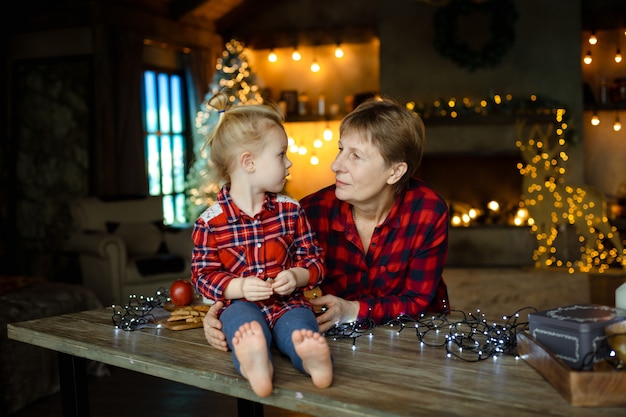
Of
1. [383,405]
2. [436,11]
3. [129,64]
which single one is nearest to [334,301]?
[383,405]

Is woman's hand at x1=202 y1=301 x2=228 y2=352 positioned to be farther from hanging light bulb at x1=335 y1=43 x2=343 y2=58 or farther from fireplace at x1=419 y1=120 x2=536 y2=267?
hanging light bulb at x1=335 y1=43 x2=343 y2=58

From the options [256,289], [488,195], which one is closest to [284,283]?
[256,289]

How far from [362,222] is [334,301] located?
37cm

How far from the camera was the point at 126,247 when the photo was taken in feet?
17.4

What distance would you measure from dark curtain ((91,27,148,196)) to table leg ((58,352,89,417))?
4409 mm

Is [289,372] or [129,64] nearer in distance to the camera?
[289,372]

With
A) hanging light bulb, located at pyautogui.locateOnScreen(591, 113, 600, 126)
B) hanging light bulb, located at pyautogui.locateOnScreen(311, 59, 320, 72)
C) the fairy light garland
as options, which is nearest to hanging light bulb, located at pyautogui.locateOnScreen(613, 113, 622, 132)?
hanging light bulb, located at pyautogui.locateOnScreen(591, 113, 600, 126)

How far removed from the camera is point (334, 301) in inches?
71.4

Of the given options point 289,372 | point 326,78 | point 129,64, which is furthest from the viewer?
point 326,78

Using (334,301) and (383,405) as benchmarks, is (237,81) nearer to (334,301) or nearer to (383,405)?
(334,301)

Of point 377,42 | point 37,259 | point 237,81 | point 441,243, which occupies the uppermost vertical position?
point 377,42

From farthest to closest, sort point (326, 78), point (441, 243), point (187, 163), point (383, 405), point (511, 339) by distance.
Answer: point (326, 78) → point (187, 163) → point (441, 243) → point (511, 339) → point (383, 405)

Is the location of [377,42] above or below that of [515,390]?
above

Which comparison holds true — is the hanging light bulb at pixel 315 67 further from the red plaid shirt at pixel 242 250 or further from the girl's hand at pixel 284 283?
the girl's hand at pixel 284 283
